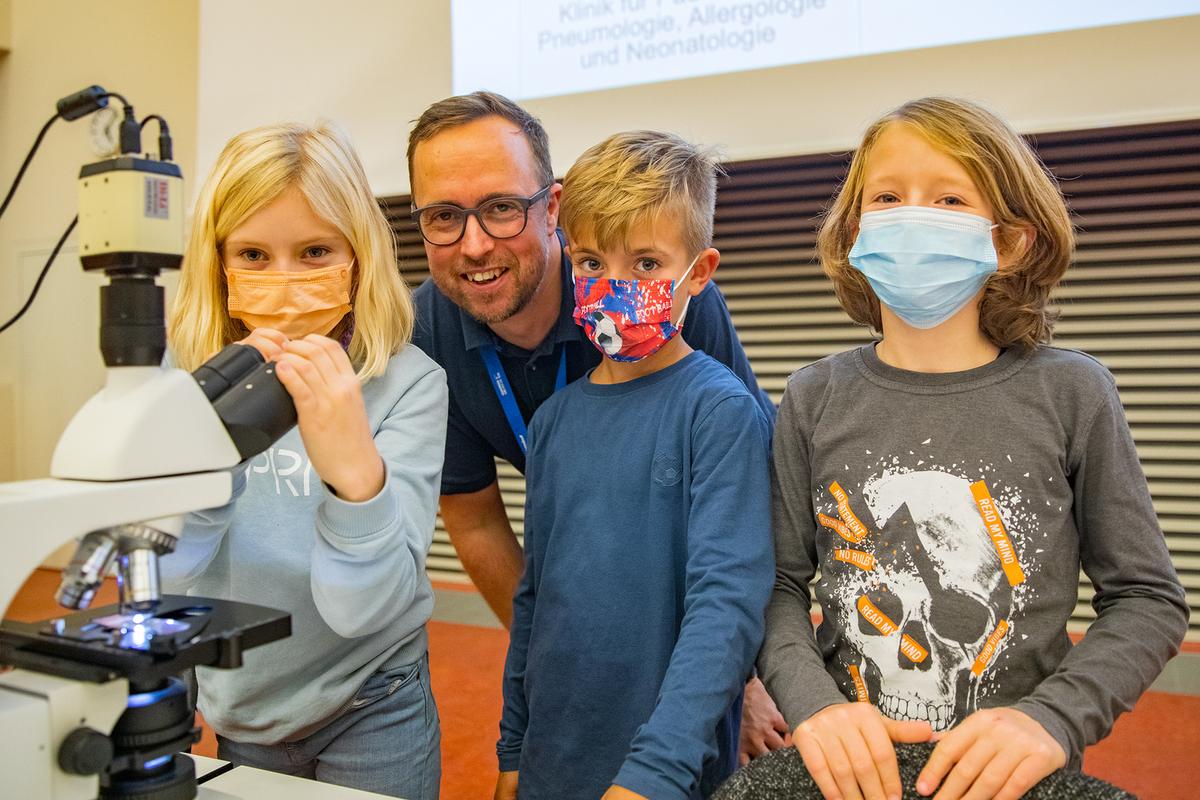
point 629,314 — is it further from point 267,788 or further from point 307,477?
point 267,788

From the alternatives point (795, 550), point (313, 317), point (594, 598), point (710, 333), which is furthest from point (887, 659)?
point (313, 317)

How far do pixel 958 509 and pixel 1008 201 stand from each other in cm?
45

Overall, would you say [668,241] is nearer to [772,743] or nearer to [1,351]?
[772,743]

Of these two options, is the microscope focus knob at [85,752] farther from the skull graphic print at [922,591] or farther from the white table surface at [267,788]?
the skull graphic print at [922,591]

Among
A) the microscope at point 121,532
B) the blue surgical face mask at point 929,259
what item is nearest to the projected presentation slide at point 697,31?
the blue surgical face mask at point 929,259

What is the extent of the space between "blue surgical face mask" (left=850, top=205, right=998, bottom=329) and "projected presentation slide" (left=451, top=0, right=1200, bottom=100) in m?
1.97

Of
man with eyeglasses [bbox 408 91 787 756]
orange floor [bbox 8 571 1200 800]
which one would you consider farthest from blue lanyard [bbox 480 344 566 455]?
orange floor [bbox 8 571 1200 800]

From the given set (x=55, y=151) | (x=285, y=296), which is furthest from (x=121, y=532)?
(x=55, y=151)

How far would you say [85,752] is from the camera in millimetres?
719

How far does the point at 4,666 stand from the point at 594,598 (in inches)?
29.5

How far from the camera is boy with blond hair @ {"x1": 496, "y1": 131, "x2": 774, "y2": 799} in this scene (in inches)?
48.4

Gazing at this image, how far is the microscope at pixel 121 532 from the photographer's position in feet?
2.38

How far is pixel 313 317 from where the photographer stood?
1.37 m

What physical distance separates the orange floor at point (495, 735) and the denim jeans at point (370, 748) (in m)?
1.49
